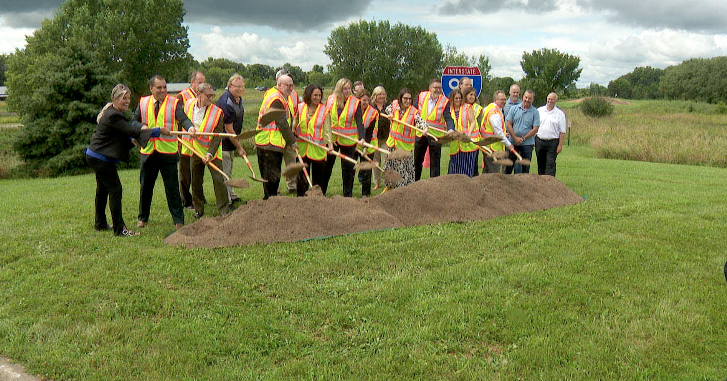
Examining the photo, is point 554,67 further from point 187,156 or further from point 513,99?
point 187,156

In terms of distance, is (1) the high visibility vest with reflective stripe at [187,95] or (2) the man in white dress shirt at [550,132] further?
(2) the man in white dress shirt at [550,132]

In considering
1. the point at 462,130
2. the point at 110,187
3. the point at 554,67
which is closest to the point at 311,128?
the point at 462,130

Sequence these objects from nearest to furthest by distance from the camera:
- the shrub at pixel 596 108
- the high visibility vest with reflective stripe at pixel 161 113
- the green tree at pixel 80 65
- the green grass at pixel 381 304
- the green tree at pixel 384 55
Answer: the green grass at pixel 381 304 < the high visibility vest with reflective stripe at pixel 161 113 < the green tree at pixel 80 65 < the shrub at pixel 596 108 < the green tree at pixel 384 55

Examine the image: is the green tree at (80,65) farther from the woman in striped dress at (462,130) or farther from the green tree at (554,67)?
the green tree at (554,67)

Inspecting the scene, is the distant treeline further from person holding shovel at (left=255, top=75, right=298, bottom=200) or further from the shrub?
person holding shovel at (left=255, top=75, right=298, bottom=200)

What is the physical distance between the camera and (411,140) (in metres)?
9.27

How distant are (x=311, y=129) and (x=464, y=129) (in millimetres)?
2716

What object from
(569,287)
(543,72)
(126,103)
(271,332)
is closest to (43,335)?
(271,332)

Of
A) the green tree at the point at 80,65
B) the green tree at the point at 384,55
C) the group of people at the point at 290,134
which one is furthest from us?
the green tree at the point at 384,55

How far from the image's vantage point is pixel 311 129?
7.97 m

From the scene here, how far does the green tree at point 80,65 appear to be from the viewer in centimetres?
1719

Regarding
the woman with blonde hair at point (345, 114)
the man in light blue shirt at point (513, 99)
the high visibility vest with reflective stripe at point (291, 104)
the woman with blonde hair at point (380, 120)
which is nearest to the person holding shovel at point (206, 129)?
the high visibility vest with reflective stripe at point (291, 104)

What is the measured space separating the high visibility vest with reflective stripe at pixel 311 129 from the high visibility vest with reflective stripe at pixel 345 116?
38 centimetres

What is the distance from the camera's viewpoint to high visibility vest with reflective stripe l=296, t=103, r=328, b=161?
26.0 feet
